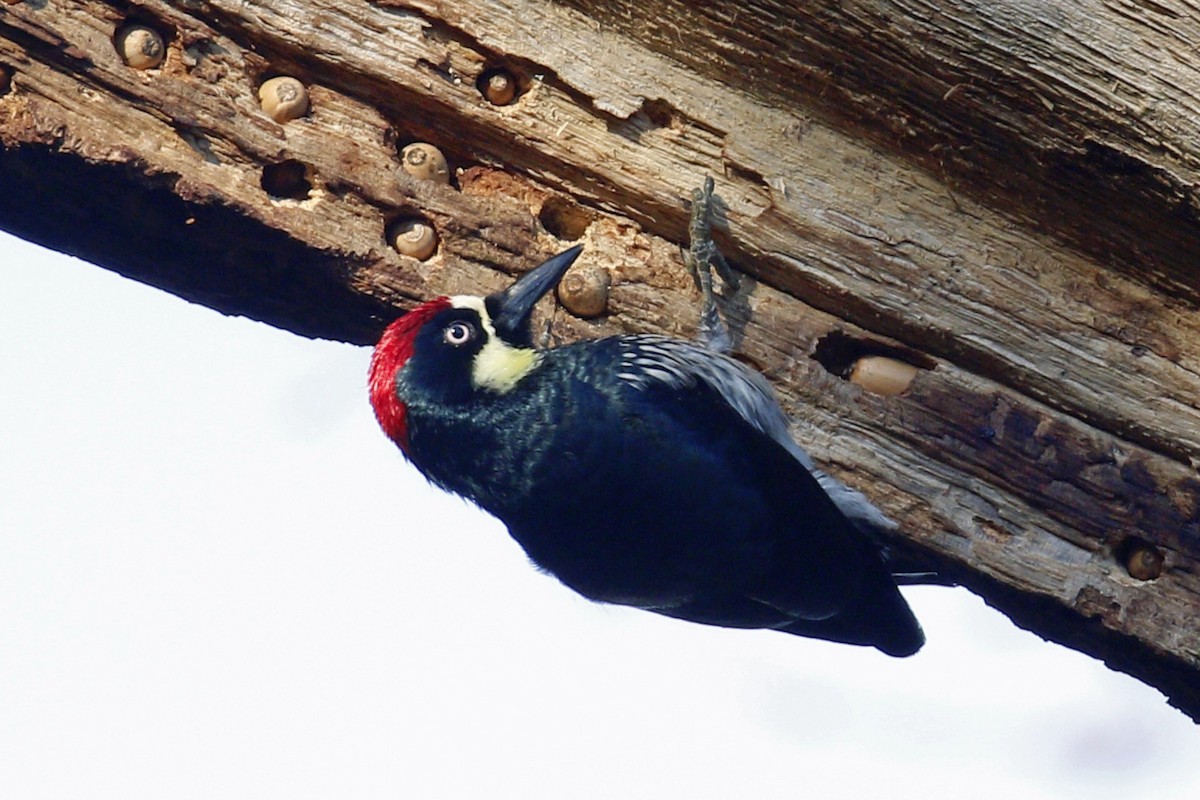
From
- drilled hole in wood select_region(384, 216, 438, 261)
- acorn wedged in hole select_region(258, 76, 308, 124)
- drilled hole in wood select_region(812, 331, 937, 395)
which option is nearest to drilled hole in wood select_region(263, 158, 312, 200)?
acorn wedged in hole select_region(258, 76, 308, 124)

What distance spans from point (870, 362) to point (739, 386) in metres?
A: 0.38

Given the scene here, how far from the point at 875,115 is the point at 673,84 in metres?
0.54

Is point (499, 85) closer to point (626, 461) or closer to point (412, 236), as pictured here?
point (412, 236)

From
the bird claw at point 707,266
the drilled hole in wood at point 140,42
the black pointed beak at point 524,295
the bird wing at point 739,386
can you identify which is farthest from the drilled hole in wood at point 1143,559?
the drilled hole in wood at point 140,42

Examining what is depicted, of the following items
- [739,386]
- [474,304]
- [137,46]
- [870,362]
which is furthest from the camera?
[870,362]

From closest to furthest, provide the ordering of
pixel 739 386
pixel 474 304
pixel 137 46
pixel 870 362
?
pixel 137 46 → pixel 474 304 → pixel 739 386 → pixel 870 362

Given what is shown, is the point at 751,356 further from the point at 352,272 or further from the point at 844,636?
the point at 352,272

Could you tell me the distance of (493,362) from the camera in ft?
12.0

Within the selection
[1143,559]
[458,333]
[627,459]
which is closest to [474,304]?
[458,333]

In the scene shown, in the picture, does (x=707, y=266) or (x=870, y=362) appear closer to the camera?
(x=707, y=266)

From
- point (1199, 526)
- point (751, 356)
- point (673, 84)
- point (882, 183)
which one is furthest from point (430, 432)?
point (1199, 526)

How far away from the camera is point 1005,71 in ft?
11.7

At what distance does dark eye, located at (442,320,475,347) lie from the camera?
3512mm

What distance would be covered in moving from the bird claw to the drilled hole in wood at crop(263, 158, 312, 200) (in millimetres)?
987
